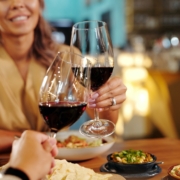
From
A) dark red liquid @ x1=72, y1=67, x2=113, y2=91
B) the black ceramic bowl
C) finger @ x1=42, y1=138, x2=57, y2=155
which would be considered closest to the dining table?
the black ceramic bowl

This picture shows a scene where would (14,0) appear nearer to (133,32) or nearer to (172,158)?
(172,158)

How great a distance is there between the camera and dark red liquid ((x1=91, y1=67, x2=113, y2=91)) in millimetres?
1139

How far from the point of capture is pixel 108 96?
1308 mm

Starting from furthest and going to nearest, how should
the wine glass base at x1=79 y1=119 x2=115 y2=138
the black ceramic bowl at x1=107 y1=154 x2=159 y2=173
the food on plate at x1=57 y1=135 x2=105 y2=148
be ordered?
the food on plate at x1=57 y1=135 x2=105 y2=148
the wine glass base at x1=79 y1=119 x2=115 y2=138
the black ceramic bowl at x1=107 y1=154 x2=159 y2=173

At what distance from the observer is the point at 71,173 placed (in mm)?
952

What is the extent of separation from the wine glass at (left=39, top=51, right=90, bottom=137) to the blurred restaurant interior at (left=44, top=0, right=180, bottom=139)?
45.9 inches

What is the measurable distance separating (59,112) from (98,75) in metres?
0.28

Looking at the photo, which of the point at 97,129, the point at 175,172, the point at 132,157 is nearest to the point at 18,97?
the point at 97,129

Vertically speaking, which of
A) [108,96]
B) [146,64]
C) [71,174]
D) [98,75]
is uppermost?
[98,75]

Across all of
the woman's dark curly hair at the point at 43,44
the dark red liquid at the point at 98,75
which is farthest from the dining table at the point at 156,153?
the woman's dark curly hair at the point at 43,44

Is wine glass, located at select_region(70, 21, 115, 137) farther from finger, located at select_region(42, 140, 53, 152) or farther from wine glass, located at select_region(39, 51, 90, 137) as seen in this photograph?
finger, located at select_region(42, 140, 53, 152)

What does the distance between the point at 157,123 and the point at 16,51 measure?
8.57 feet

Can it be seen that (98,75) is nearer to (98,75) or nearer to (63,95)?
(98,75)

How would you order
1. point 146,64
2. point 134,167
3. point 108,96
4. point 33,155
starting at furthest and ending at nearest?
point 146,64 < point 108,96 < point 134,167 < point 33,155
